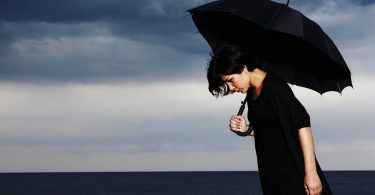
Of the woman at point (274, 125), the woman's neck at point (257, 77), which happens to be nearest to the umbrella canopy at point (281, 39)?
the woman's neck at point (257, 77)

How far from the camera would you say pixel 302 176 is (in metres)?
4.25

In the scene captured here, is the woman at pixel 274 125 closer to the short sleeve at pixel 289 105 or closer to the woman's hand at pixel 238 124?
the short sleeve at pixel 289 105

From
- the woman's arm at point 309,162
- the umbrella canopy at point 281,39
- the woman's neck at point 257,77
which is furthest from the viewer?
the umbrella canopy at point 281,39

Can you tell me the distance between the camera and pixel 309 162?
413 centimetres

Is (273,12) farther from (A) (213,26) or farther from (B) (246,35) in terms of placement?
(A) (213,26)

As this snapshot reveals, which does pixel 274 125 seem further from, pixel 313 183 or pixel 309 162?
pixel 313 183

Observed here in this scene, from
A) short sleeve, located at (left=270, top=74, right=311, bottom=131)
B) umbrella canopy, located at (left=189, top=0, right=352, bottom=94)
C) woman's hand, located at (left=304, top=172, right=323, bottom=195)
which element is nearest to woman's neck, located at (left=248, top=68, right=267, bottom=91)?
short sleeve, located at (left=270, top=74, right=311, bottom=131)

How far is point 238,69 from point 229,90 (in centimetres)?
19

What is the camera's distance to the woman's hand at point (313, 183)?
4.17m

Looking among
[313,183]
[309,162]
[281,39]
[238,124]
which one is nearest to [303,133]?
[309,162]

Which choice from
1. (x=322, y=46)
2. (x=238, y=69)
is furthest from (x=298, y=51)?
(x=238, y=69)

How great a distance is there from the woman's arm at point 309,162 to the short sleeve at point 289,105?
6 centimetres

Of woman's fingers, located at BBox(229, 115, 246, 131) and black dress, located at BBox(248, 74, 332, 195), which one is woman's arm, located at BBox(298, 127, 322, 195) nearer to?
black dress, located at BBox(248, 74, 332, 195)

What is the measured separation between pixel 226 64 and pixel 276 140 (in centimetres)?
69
